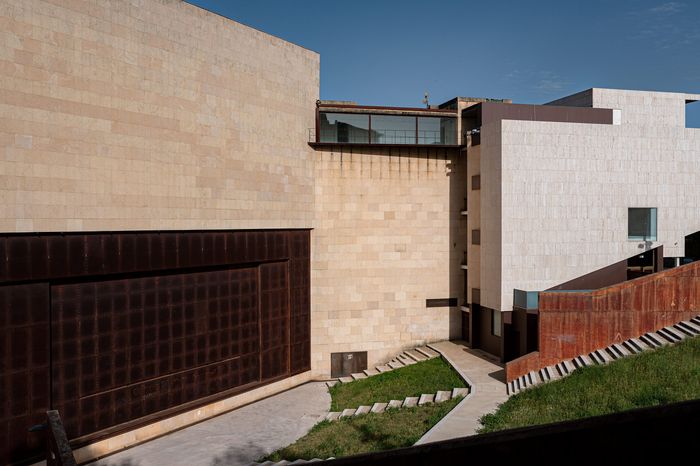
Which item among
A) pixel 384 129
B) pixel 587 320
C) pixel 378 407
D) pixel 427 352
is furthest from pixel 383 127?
pixel 378 407

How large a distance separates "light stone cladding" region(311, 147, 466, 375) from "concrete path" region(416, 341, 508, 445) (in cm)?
287

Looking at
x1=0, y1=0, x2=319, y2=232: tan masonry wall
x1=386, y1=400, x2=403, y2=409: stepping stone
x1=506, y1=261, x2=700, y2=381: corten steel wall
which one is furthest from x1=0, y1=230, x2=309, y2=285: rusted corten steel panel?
x1=506, y1=261, x2=700, y2=381: corten steel wall

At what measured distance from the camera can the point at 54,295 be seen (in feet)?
61.5

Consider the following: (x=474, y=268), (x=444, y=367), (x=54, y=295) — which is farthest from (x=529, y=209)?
(x=54, y=295)

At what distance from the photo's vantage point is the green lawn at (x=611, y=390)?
649 inches

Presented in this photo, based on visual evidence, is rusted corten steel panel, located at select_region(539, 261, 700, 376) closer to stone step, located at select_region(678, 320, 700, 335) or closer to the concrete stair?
the concrete stair

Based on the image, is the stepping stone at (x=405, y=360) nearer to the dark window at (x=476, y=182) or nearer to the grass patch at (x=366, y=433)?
the grass patch at (x=366, y=433)

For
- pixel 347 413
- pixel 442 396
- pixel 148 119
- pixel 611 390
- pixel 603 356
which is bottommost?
pixel 347 413

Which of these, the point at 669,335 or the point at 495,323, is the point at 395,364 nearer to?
the point at 495,323

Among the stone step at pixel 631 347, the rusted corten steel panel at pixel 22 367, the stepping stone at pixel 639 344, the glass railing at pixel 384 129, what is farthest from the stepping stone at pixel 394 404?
the glass railing at pixel 384 129

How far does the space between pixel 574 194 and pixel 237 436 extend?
19.9 m

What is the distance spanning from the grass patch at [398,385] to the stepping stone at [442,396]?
547 millimetres

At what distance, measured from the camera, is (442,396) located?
72.9ft

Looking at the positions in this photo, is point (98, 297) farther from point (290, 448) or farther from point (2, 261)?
point (290, 448)
